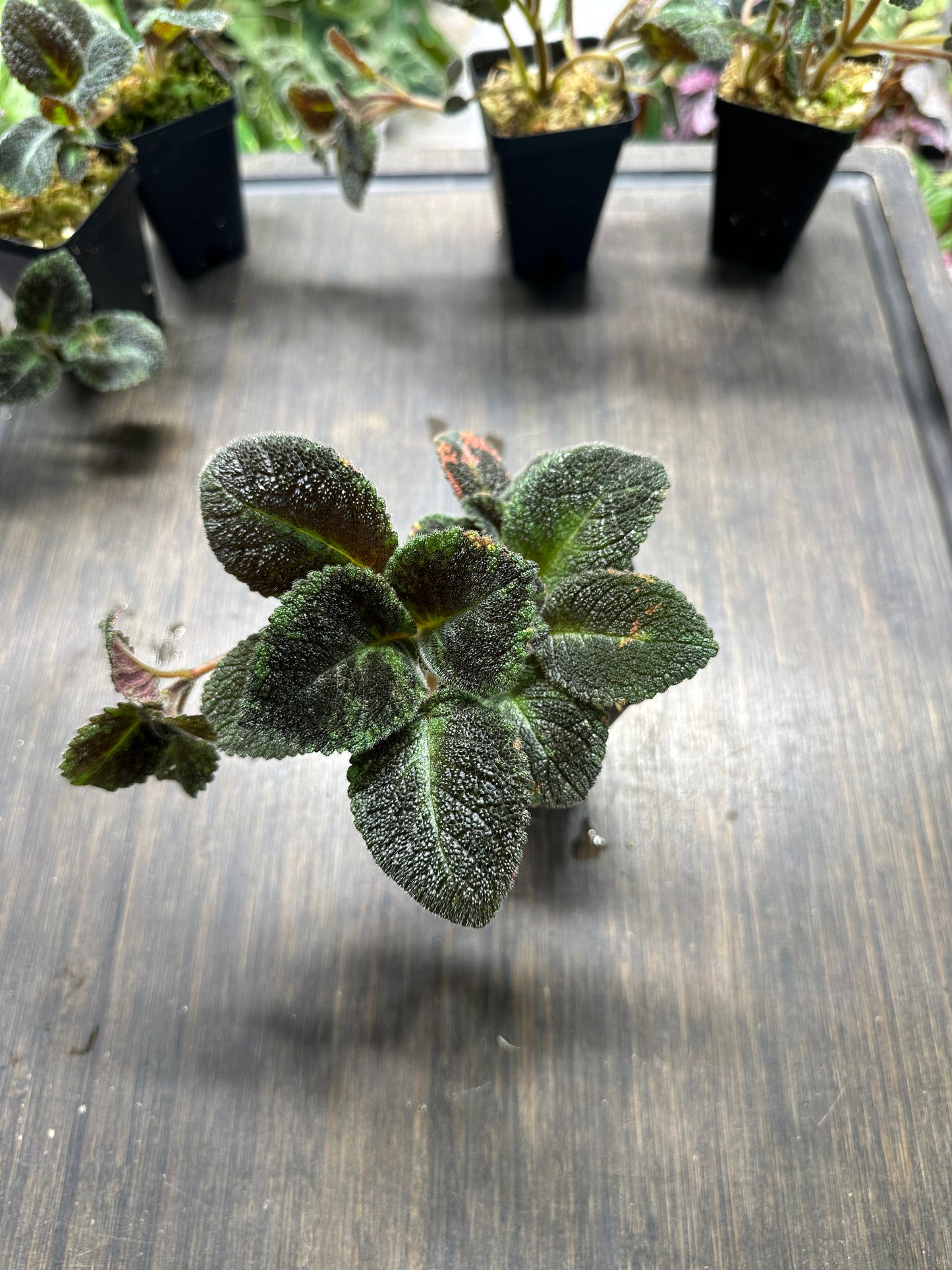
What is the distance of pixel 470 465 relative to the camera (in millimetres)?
611

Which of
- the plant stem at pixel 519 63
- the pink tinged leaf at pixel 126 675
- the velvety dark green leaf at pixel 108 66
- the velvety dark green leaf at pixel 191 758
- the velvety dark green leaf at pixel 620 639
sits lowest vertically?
the velvety dark green leaf at pixel 191 758

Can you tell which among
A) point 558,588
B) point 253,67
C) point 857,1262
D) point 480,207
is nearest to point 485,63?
point 480,207

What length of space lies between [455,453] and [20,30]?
1.81 ft

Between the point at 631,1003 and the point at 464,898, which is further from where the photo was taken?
the point at 631,1003

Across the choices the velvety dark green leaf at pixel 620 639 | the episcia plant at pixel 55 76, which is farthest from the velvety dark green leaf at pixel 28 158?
the velvety dark green leaf at pixel 620 639

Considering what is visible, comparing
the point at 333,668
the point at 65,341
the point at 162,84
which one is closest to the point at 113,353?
the point at 65,341

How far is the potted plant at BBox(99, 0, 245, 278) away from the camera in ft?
2.80

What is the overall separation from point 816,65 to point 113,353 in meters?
0.73

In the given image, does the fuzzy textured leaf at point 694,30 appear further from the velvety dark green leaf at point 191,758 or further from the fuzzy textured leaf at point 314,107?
the velvety dark green leaf at point 191,758

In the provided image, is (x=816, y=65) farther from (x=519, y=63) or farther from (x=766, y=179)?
(x=519, y=63)

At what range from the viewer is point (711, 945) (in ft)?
2.19

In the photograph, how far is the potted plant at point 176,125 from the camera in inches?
33.6

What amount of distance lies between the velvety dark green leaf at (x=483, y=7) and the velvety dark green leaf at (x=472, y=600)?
0.56 meters

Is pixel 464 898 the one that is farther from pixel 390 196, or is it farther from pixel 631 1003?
pixel 390 196
